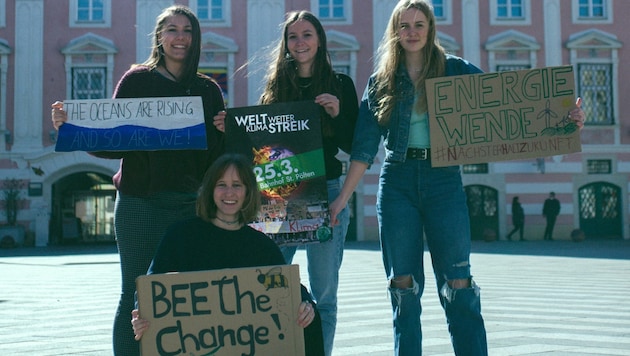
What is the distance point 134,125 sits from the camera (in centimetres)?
409

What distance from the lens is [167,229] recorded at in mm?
3713

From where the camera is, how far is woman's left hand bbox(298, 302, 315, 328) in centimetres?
340

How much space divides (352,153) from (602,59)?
27687mm

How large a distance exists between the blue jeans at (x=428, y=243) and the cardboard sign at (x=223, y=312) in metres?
0.69

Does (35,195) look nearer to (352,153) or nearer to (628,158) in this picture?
(628,158)

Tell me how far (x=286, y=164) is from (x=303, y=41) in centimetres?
67

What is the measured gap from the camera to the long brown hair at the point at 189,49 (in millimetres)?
4039

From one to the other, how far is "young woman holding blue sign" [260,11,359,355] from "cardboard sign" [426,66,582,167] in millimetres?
506

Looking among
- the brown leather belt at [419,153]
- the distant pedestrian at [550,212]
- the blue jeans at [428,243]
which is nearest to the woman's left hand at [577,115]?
the blue jeans at [428,243]

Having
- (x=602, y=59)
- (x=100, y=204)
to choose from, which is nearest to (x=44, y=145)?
(x=100, y=204)

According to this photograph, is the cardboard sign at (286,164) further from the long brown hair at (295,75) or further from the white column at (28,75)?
the white column at (28,75)

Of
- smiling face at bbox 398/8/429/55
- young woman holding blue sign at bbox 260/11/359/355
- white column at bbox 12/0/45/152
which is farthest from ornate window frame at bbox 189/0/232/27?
smiling face at bbox 398/8/429/55

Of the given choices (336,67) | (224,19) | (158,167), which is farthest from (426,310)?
(224,19)

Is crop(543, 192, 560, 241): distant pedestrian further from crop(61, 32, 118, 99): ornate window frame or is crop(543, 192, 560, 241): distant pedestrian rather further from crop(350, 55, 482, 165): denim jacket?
crop(350, 55, 482, 165): denim jacket
